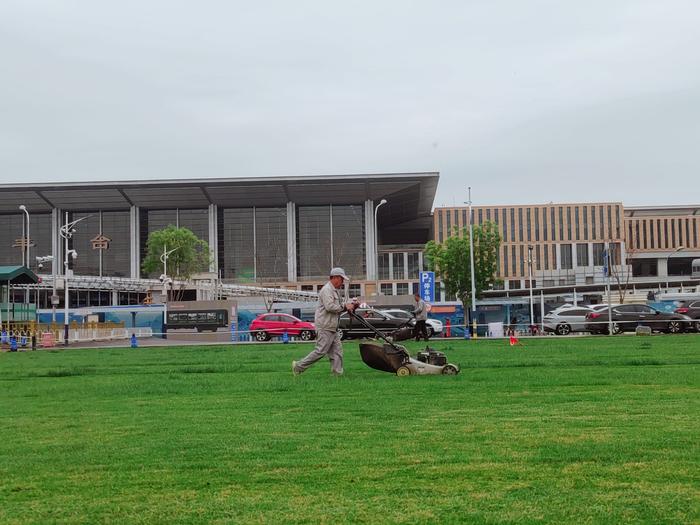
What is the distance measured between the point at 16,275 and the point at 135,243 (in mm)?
66753

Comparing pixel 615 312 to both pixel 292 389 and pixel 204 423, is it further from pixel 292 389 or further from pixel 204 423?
pixel 204 423

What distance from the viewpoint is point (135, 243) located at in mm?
108250

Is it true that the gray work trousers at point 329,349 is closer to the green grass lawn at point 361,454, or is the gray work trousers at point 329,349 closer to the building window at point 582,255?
the green grass lawn at point 361,454

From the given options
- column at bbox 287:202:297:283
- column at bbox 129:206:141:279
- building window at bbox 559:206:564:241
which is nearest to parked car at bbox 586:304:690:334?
column at bbox 287:202:297:283

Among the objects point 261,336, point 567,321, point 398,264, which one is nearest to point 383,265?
point 398,264

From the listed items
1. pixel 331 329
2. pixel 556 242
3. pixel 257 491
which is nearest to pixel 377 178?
pixel 556 242

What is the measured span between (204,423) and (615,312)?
3566cm

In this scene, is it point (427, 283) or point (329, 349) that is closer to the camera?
point (329, 349)

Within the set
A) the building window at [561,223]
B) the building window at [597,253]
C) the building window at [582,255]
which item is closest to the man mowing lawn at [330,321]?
the building window at [561,223]

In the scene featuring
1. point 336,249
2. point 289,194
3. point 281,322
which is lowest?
point 281,322

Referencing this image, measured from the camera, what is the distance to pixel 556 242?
117875 mm

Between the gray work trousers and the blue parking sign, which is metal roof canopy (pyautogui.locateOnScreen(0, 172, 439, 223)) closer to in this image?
the blue parking sign

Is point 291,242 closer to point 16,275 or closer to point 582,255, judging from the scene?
point 582,255

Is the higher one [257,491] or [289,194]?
[289,194]
